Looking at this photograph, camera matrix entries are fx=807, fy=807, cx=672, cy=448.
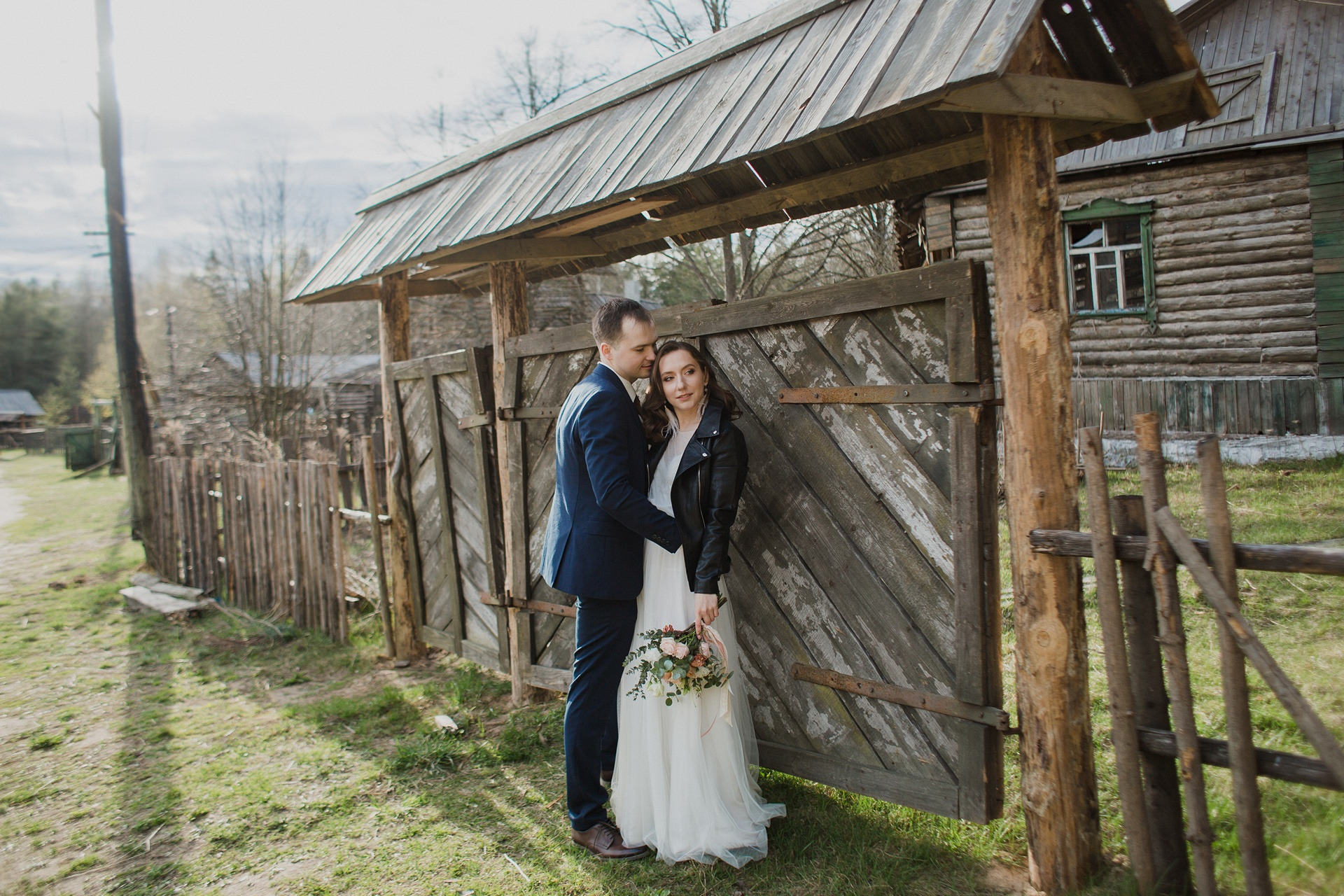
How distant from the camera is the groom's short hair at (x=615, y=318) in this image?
3.35m

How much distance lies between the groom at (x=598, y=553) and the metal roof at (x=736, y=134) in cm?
71

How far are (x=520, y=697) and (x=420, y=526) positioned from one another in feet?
5.44

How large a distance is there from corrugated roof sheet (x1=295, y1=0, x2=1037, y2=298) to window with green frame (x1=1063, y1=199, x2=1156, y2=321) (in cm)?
919

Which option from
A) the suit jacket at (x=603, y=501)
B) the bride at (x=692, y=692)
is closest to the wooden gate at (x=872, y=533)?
the bride at (x=692, y=692)

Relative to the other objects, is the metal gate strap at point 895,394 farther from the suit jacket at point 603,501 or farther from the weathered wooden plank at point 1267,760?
the weathered wooden plank at point 1267,760

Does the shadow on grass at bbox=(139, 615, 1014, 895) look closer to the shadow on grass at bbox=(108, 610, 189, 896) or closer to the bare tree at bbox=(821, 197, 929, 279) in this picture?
the shadow on grass at bbox=(108, 610, 189, 896)

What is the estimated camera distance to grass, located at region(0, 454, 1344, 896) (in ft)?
9.94

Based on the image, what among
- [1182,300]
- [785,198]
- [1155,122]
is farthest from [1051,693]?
[1182,300]

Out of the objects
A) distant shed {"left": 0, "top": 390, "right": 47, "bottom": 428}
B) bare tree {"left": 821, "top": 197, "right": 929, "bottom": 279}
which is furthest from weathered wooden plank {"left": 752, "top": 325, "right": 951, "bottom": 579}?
distant shed {"left": 0, "top": 390, "right": 47, "bottom": 428}

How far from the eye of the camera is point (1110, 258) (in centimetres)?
1140

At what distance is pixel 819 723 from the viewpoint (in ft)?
11.1

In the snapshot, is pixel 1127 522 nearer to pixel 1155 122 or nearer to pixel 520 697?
pixel 1155 122

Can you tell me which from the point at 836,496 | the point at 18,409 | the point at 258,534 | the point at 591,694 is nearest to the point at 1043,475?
the point at 836,496

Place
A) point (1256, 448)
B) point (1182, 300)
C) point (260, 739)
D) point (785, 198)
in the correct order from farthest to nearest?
point (1182, 300) < point (1256, 448) < point (260, 739) < point (785, 198)
